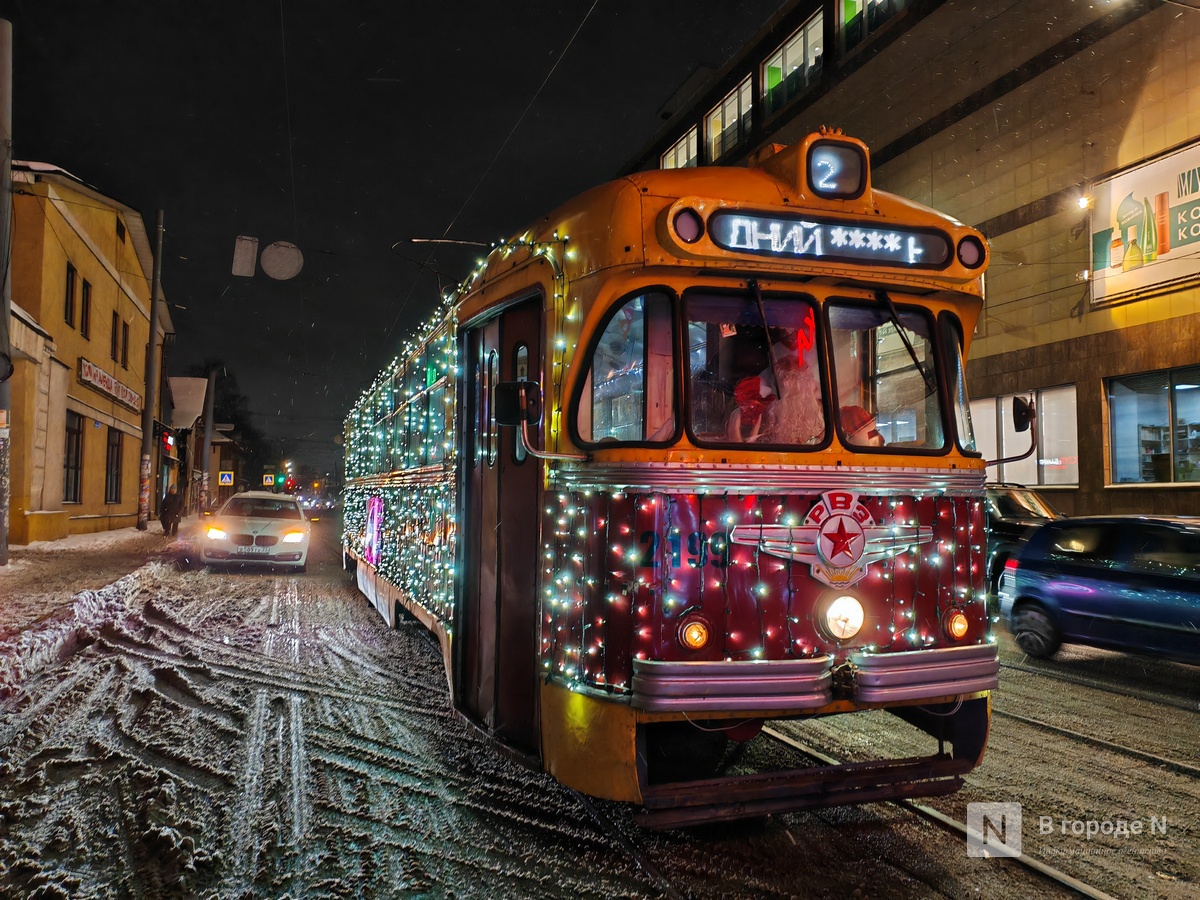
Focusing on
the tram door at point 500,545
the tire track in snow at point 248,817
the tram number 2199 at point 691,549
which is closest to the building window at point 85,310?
the tire track in snow at point 248,817

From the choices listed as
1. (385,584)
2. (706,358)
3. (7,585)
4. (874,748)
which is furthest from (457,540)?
(7,585)

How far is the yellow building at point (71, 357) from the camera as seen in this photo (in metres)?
17.4

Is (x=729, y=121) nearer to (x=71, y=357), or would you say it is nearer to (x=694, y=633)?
(x=71, y=357)

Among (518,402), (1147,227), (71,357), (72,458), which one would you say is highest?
(1147,227)

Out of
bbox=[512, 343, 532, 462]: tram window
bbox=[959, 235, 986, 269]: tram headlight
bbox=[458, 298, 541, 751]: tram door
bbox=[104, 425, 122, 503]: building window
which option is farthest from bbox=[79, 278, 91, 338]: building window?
bbox=[959, 235, 986, 269]: tram headlight

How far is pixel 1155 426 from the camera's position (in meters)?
16.7

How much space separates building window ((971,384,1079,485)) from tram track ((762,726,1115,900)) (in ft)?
46.2

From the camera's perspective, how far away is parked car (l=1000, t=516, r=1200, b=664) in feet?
25.2

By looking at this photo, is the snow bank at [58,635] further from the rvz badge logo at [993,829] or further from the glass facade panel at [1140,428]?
the glass facade panel at [1140,428]

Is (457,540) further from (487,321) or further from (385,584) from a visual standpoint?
(385,584)

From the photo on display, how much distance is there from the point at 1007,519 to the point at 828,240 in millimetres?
11681

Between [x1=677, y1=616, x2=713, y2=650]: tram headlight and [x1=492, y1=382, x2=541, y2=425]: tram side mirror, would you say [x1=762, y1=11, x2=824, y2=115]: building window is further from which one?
[x1=677, y1=616, x2=713, y2=650]: tram headlight

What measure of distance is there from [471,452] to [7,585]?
8.90 m

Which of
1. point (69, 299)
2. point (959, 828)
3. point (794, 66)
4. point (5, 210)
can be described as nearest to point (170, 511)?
point (69, 299)
